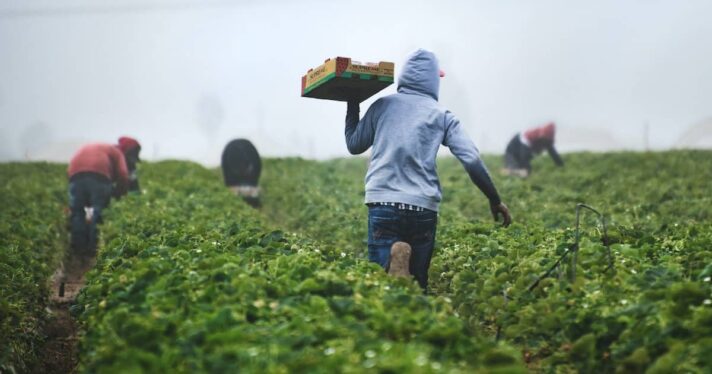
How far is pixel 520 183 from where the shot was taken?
645 inches

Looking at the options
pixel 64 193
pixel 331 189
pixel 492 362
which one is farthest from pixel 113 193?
pixel 492 362

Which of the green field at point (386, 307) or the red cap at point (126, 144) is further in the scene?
the red cap at point (126, 144)

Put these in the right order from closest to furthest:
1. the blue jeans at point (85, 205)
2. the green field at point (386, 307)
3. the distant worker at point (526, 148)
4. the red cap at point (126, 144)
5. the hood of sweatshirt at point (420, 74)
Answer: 1. the green field at point (386, 307)
2. the hood of sweatshirt at point (420, 74)
3. the blue jeans at point (85, 205)
4. the red cap at point (126, 144)
5. the distant worker at point (526, 148)

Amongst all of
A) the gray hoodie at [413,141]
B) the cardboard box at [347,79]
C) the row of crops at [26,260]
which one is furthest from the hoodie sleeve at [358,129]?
the row of crops at [26,260]

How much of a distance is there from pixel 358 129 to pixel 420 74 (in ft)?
2.16

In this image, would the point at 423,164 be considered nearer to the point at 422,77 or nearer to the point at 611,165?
the point at 422,77

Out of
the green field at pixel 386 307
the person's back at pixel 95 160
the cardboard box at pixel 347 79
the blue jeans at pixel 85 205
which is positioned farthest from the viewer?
the person's back at pixel 95 160

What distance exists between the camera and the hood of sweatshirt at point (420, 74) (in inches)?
225

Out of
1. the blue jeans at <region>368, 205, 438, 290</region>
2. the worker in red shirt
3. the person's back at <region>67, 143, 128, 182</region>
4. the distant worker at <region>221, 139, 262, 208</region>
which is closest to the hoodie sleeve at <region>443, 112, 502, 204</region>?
the blue jeans at <region>368, 205, 438, 290</region>

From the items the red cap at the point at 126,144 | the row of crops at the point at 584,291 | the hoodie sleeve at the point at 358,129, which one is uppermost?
the hoodie sleeve at the point at 358,129

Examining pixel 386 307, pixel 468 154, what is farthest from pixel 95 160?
pixel 386 307

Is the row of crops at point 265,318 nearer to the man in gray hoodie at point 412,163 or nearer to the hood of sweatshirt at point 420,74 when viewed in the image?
the man in gray hoodie at point 412,163

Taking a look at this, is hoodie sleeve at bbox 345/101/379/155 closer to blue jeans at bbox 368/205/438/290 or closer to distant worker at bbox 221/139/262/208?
blue jeans at bbox 368/205/438/290

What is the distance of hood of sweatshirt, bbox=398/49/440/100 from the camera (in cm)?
571
